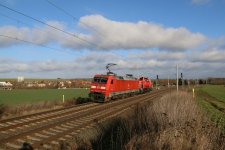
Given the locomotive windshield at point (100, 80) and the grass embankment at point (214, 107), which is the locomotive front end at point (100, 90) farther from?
the grass embankment at point (214, 107)

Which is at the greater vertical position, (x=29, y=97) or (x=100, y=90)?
(x=100, y=90)

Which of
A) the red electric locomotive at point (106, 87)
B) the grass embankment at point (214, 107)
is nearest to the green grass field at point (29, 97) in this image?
the red electric locomotive at point (106, 87)

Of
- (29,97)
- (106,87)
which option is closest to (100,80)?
(106,87)

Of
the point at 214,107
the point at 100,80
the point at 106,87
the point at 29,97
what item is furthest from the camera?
the point at 29,97

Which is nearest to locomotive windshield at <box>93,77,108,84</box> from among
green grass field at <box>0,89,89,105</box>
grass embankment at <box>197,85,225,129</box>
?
green grass field at <box>0,89,89,105</box>

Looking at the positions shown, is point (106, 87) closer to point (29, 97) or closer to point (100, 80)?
point (100, 80)

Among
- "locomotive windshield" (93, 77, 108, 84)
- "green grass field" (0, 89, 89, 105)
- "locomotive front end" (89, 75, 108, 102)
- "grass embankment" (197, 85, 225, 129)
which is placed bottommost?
"grass embankment" (197, 85, 225, 129)

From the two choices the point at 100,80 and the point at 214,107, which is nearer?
the point at 214,107

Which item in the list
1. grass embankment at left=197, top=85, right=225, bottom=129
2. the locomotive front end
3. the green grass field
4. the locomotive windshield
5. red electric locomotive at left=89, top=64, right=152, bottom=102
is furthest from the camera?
the green grass field

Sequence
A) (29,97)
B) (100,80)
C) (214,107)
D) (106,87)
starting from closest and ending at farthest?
(214,107), (106,87), (100,80), (29,97)

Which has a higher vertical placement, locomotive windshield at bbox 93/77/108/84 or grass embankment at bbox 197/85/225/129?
locomotive windshield at bbox 93/77/108/84

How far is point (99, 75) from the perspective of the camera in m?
38.6

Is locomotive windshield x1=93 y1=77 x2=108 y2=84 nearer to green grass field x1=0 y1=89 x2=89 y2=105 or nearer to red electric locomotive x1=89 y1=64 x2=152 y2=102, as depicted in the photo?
red electric locomotive x1=89 y1=64 x2=152 y2=102

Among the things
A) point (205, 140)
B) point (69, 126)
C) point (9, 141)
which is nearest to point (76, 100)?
point (69, 126)
